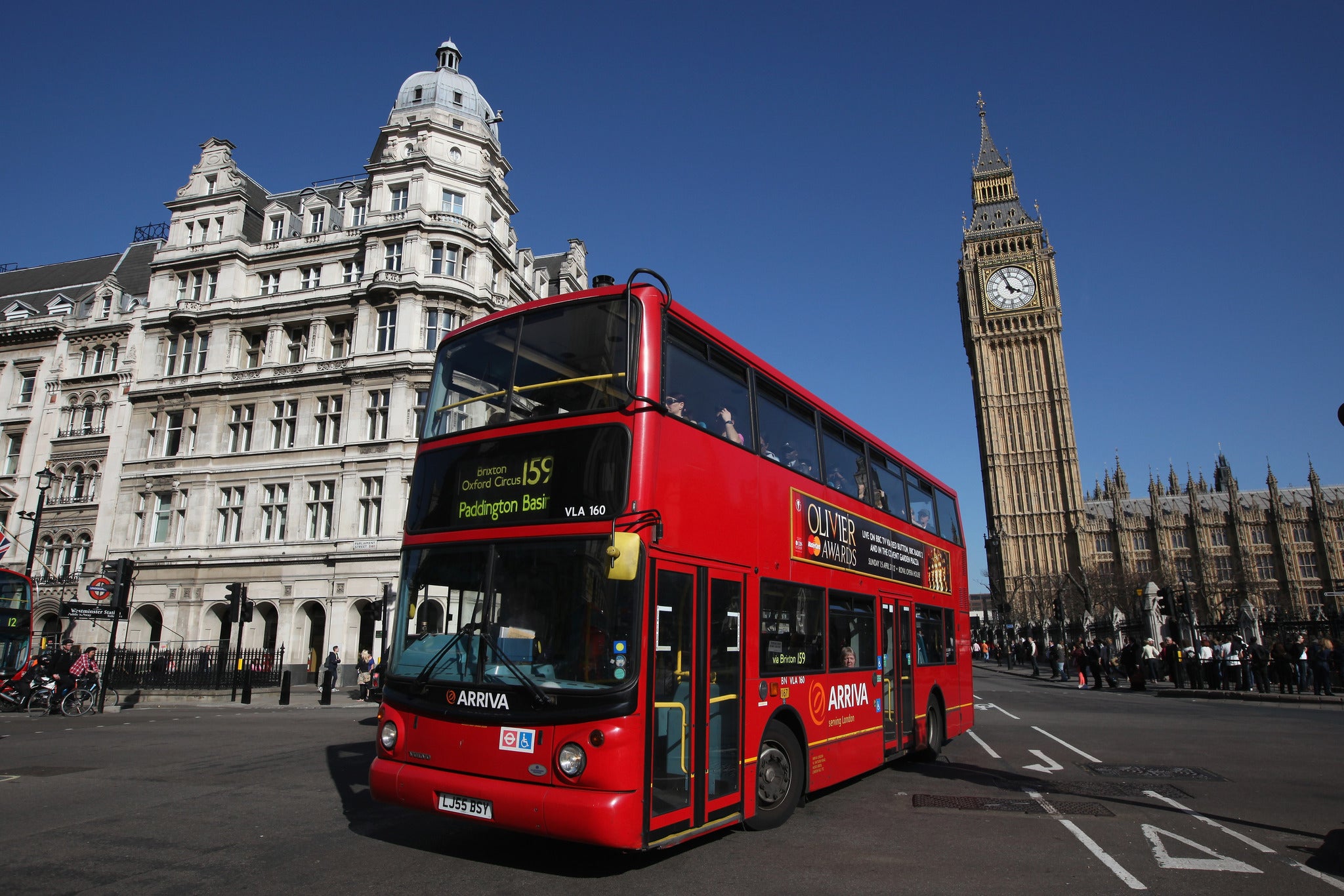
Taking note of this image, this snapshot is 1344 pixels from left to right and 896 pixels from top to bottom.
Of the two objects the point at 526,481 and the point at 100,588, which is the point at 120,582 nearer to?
the point at 100,588

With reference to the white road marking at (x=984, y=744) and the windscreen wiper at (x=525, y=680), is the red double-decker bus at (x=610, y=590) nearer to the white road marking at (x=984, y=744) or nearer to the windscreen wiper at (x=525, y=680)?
the windscreen wiper at (x=525, y=680)

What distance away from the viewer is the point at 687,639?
6066 millimetres

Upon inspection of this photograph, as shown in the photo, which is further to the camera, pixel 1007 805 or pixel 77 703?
pixel 77 703

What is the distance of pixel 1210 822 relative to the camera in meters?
7.56

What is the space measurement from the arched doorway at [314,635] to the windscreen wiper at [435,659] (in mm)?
27323

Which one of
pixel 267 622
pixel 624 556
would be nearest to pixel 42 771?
pixel 624 556

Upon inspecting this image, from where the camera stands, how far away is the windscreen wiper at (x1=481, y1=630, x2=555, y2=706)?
543 cm

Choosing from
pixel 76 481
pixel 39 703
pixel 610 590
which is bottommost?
pixel 39 703

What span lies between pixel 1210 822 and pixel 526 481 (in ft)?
24.5

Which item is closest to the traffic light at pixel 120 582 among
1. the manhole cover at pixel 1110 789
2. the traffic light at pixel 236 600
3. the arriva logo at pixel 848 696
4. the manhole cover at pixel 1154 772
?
the traffic light at pixel 236 600

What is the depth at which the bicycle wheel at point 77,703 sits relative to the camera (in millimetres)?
19219

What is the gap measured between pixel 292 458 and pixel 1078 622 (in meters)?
65.3

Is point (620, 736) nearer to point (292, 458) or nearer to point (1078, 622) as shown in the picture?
point (292, 458)

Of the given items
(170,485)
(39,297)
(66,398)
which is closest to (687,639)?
(170,485)
